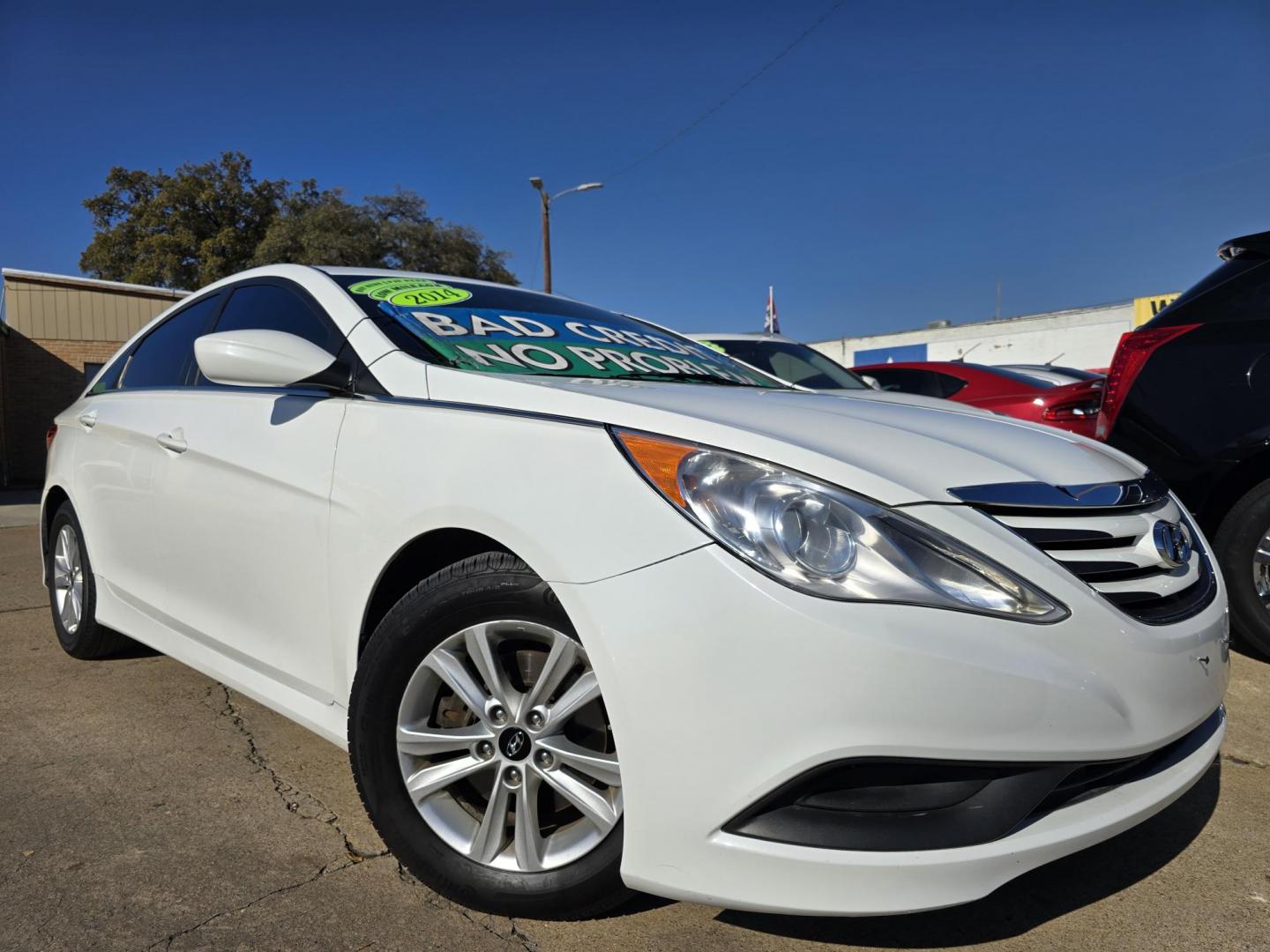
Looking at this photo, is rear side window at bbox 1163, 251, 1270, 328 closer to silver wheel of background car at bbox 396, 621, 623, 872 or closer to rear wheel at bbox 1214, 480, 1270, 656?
rear wheel at bbox 1214, 480, 1270, 656

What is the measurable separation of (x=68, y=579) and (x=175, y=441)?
1.36m

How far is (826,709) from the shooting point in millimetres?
1409

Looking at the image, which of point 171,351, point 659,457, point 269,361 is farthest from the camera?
point 171,351

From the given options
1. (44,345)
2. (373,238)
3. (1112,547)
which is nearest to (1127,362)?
(1112,547)

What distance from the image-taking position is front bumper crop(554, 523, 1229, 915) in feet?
4.62

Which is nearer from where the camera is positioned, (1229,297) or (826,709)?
(826,709)

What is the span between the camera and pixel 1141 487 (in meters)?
1.94

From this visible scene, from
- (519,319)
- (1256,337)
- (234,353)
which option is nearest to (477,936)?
(234,353)

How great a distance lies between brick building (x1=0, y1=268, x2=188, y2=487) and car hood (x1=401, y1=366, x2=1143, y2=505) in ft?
57.6

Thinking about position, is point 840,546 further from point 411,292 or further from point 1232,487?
point 1232,487

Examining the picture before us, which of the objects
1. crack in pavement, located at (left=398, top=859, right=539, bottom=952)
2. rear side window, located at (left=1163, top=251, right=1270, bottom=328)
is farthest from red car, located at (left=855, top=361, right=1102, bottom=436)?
crack in pavement, located at (left=398, top=859, right=539, bottom=952)

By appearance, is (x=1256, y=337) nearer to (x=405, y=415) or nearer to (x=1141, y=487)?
(x=1141, y=487)

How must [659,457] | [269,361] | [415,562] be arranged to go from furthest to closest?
[269,361], [415,562], [659,457]

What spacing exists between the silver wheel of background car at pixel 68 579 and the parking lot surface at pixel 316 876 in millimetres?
734
